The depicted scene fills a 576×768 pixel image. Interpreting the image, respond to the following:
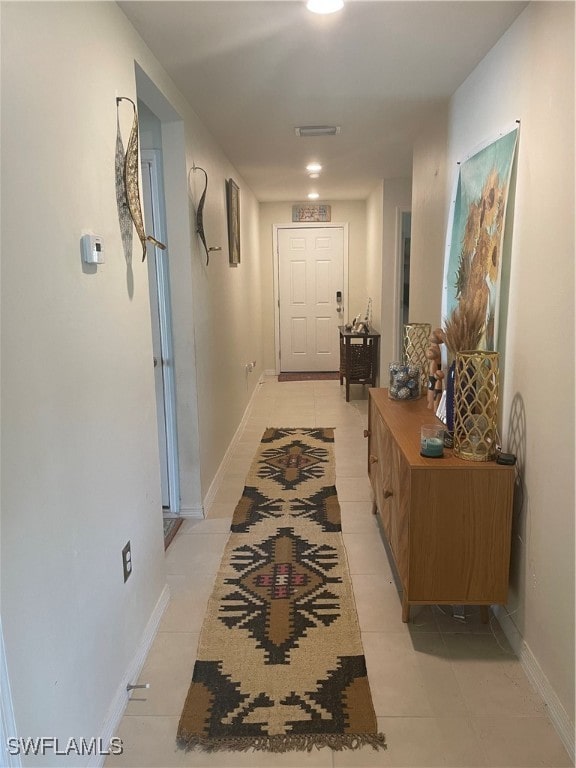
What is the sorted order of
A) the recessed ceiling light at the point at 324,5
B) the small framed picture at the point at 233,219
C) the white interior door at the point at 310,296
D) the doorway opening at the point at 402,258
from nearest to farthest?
the recessed ceiling light at the point at 324,5
the small framed picture at the point at 233,219
the doorway opening at the point at 402,258
the white interior door at the point at 310,296

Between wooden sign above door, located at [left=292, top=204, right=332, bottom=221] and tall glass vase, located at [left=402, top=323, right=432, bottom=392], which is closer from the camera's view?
tall glass vase, located at [left=402, top=323, right=432, bottom=392]

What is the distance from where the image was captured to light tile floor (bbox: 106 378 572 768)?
4.98ft

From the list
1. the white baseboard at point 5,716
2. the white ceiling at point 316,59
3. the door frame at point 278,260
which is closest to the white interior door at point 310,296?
the door frame at point 278,260

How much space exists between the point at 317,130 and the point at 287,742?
316 cm

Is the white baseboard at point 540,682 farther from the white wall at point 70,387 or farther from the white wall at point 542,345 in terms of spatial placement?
the white wall at point 70,387

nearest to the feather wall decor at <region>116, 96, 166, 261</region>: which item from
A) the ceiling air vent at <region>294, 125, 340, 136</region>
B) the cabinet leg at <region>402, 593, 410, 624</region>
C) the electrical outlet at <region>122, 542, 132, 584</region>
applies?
the electrical outlet at <region>122, 542, 132, 584</region>

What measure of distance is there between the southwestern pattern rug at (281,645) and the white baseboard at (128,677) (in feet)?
0.64

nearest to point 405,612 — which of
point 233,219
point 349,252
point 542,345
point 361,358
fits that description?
point 542,345

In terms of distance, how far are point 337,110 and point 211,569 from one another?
8.30 feet

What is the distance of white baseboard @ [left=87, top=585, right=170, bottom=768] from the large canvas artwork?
1.73 m

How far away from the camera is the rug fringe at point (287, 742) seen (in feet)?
5.08

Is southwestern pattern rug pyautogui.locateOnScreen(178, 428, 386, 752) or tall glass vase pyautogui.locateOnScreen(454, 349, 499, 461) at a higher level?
tall glass vase pyautogui.locateOnScreen(454, 349, 499, 461)

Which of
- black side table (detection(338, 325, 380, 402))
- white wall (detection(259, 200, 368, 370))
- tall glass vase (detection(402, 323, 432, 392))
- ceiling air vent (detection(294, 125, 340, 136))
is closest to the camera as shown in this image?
tall glass vase (detection(402, 323, 432, 392))
